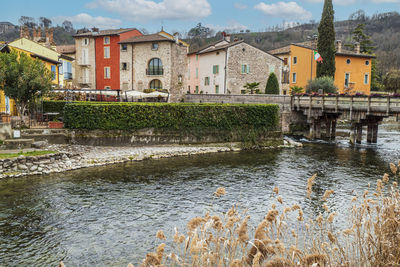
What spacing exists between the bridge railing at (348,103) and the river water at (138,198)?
5.32 meters

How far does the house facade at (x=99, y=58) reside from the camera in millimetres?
51906

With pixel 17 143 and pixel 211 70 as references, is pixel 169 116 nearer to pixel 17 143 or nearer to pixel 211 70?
pixel 17 143

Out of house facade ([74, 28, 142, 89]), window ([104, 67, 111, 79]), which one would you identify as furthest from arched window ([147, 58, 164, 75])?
window ([104, 67, 111, 79])

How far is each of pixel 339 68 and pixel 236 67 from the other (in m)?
16.6

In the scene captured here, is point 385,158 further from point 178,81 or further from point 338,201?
point 178,81

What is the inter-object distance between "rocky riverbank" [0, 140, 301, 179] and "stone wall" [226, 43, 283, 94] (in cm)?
1940

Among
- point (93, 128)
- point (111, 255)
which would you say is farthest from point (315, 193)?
point (93, 128)

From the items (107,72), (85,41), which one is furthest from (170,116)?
(85,41)

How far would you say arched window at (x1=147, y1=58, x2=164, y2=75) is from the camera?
4796 centimetres

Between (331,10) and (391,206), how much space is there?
50.3 meters

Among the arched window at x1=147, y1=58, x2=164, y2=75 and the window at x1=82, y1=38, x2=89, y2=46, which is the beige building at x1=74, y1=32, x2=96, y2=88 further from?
the arched window at x1=147, y1=58, x2=164, y2=75

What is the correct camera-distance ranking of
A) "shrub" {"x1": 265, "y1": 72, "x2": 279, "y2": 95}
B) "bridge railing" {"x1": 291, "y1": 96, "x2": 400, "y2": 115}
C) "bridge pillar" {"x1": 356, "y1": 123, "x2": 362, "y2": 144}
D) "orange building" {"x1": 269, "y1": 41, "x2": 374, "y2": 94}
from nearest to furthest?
1. "bridge railing" {"x1": 291, "y1": 96, "x2": 400, "y2": 115}
2. "bridge pillar" {"x1": 356, "y1": 123, "x2": 362, "y2": 144}
3. "shrub" {"x1": 265, "y1": 72, "x2": 279, "y2": 95}
4. "orange building" {"x1": 269, "y1": 41, "x2": 374, "y2": 94}

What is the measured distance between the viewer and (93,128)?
89.0ft

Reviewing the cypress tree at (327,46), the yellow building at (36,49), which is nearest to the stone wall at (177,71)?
the yellow building at (36,49)
